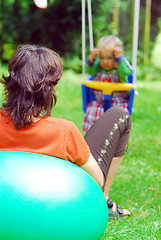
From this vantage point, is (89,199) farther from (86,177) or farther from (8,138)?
(8,138)

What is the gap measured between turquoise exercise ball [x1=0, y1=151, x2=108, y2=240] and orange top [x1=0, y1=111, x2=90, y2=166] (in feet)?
0.21

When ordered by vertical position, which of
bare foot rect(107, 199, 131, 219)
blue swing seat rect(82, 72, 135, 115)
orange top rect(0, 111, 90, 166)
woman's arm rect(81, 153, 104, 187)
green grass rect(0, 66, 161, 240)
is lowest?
green grass rect(0, 66, 161, 240)

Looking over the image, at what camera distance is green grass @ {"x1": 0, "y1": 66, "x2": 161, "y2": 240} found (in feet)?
8.06

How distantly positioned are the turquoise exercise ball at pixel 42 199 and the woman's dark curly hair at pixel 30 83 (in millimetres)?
216

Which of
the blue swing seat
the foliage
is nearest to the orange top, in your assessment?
the blue swing seat

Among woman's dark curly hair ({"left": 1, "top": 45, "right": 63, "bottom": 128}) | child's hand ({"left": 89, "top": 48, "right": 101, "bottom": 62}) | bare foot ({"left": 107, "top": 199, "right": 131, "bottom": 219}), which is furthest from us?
child's hand ({"left": 89, "top": 48, "right": 101, "bottom": 62})

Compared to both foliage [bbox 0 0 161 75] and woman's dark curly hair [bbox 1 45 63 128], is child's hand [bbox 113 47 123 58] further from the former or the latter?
foliage [bbox 0 0 161 75]

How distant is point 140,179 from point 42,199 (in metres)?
1.92

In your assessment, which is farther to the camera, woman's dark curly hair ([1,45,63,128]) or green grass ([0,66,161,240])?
green grass ([0,66,161,240])

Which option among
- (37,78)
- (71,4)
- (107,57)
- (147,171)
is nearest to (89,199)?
(37,78)

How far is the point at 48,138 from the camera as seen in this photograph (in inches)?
73.5

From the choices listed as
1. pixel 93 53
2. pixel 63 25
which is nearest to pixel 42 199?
pixel 93 53

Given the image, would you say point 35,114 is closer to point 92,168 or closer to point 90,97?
point 92,168

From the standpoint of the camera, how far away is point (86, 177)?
6.23 feet
